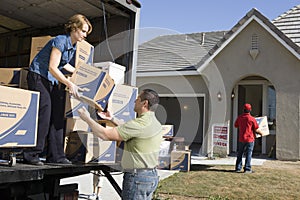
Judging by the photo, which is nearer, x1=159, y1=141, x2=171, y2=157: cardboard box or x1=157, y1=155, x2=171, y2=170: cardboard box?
x1=157, y1=155, x2=171, y2=170: cardboard box

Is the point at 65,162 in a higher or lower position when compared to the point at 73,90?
lower

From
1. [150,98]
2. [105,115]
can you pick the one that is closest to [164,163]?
[105,115]

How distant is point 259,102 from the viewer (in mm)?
13102

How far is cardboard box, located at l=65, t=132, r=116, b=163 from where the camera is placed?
342 centimetres

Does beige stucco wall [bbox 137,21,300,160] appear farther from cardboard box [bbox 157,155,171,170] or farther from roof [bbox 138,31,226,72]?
cardboard box [bbox 157,155,171,170]

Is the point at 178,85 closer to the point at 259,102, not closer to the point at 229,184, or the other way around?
the point at 259,102

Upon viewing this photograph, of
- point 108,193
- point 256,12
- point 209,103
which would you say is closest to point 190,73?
point 209,103

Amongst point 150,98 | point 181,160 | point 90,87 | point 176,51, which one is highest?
point 176,51

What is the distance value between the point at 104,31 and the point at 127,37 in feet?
2.07

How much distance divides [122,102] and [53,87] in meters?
1.00

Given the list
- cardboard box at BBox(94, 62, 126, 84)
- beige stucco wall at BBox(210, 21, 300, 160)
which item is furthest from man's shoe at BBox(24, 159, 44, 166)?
beige stucco wall at BBox(210, 21, 300, 160)

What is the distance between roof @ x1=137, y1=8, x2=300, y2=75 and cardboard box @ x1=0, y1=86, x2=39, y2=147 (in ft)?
34.1

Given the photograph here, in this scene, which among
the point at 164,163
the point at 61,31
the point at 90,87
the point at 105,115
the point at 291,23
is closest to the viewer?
the point at 90,87

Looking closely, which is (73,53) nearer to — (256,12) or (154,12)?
(154,12)
